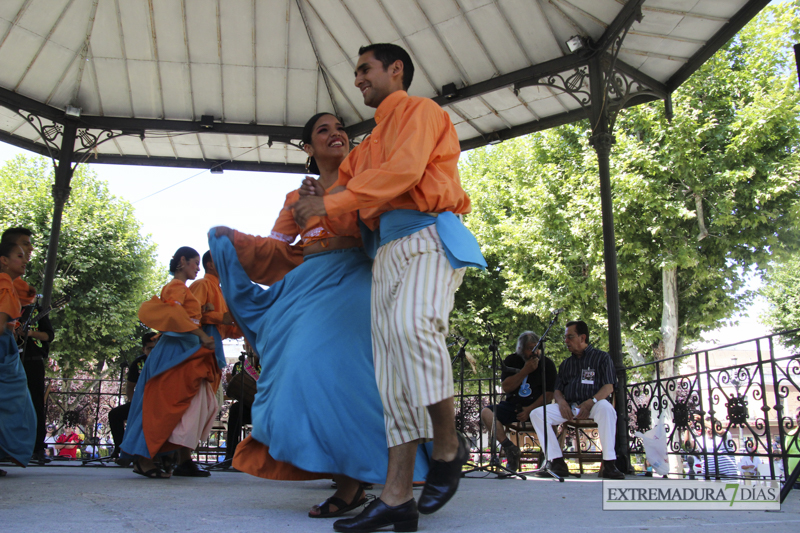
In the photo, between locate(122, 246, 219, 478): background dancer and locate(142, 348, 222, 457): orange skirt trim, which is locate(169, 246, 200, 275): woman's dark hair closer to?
locate(122, 246, 219, 478): background dancer

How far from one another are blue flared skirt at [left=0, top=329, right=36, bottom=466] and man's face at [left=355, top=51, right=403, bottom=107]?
3.23 m

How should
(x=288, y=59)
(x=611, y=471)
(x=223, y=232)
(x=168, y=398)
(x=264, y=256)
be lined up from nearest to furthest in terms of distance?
Answer: 1. (x=223, y=232)
2. (x=264, y=256)
3. (x=168, y=398)
4. (x=611, y=471)
5. (x=288, y=59)

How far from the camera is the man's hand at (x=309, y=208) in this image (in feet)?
6.93

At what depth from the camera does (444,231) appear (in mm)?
2168

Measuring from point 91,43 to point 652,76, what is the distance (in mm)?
6951

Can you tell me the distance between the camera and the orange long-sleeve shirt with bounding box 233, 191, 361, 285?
3014mm

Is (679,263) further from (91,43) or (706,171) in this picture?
(91,43)

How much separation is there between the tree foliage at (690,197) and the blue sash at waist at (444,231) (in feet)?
34.9

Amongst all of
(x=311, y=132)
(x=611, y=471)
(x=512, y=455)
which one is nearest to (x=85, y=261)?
(x=512, y=455)

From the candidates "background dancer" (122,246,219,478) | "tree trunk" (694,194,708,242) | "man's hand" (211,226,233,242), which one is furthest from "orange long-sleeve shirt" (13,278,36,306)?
"tree trunk" (694,194,708,242)

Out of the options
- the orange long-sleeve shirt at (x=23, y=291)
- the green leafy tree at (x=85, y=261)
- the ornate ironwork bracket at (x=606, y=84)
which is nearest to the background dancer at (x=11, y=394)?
the orange long-sleeve shirt at (x=23, y=291)

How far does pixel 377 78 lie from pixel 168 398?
3.13 metres

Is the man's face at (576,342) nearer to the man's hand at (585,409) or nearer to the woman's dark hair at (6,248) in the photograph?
the man's hand at (585,409)

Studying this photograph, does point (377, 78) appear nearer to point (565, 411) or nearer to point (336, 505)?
point (336, 505)
